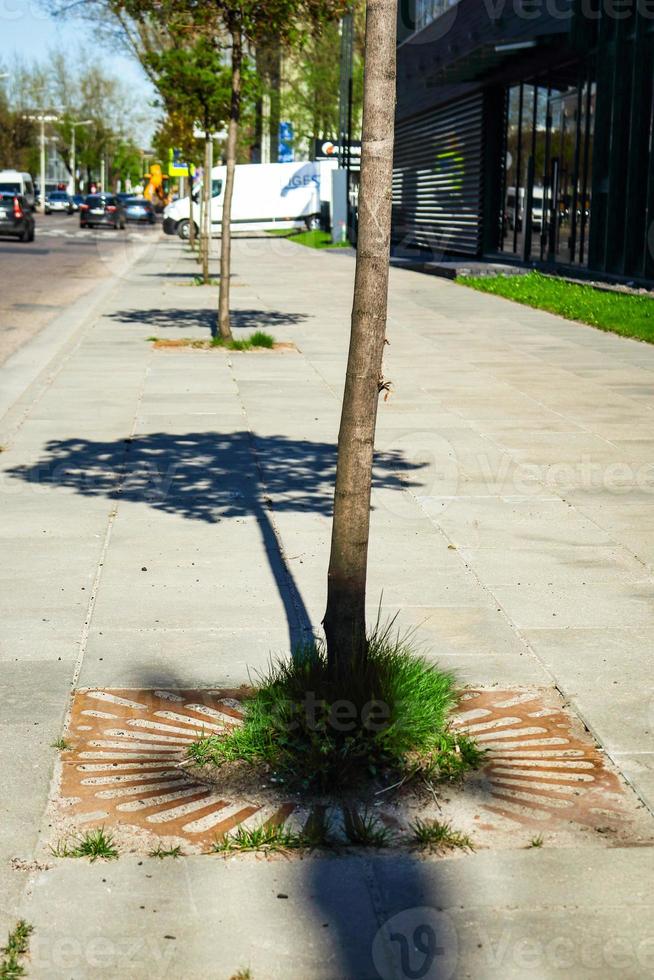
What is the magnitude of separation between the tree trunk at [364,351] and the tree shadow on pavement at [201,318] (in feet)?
45.8

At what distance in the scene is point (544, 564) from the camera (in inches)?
266

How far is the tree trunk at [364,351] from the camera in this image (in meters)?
4.31

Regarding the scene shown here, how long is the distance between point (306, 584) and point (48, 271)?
90.1 ft

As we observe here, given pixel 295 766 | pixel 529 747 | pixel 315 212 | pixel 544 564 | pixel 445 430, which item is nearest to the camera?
pixel 295 766

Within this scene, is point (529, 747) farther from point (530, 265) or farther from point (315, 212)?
point (315, 212)

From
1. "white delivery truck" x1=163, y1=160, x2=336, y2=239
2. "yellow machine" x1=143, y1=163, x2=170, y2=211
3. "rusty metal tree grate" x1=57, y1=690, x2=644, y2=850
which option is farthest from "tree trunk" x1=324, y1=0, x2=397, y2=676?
"yellow machine" x1=143, y1=163, x2=170, y2=211

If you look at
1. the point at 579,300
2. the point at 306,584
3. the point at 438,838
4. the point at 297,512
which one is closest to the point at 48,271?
the point at 579,300

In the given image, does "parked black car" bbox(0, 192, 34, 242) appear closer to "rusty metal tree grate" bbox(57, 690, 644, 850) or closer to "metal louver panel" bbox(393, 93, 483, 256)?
"metal louver panel" bbox(393, 93, 483, 256)

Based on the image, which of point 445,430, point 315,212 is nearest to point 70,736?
point 445,430

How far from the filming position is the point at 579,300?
2198 centimetres

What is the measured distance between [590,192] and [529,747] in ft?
76.3

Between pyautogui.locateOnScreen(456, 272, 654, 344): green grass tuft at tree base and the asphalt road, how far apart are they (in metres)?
7.71

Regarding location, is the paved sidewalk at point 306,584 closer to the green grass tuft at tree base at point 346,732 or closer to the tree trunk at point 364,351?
the green grass tuft at tree base at point 346,732

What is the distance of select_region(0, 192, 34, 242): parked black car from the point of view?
46.2m
